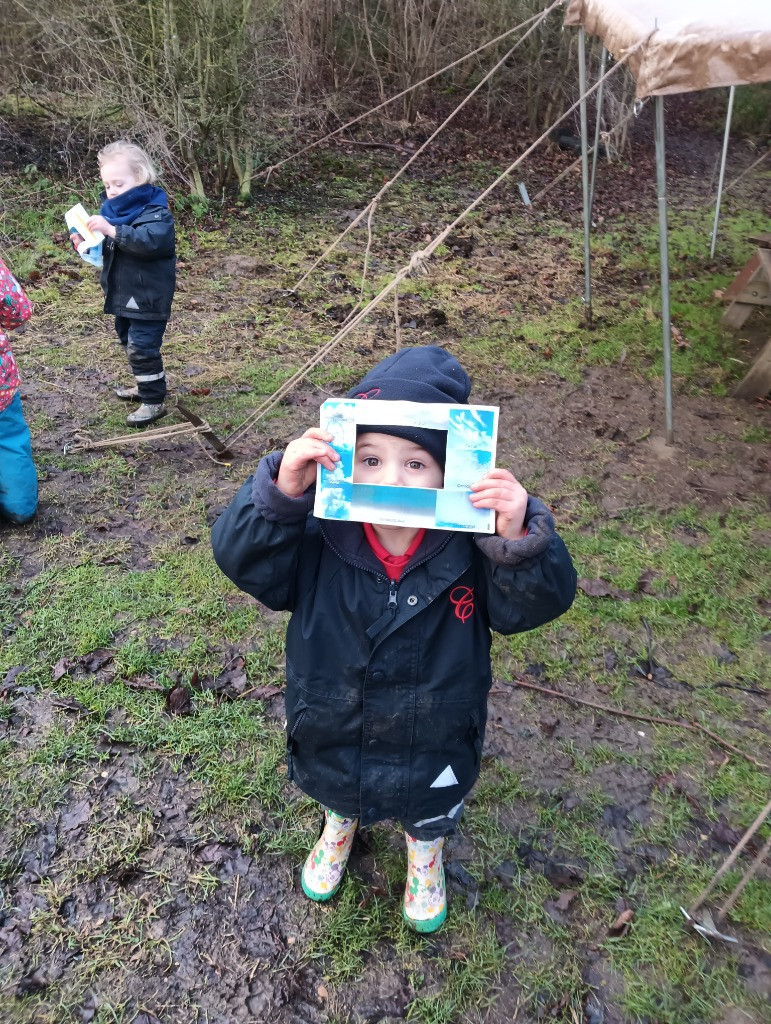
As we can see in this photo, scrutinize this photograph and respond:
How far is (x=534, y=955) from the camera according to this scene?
7.25ft

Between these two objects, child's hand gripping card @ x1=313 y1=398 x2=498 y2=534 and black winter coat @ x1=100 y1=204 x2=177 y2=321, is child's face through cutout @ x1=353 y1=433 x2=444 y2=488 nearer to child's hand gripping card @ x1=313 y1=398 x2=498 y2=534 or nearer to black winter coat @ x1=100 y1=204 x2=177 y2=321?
child's hand gripping card @ x1=313 y1=398 x2=498 y2=534

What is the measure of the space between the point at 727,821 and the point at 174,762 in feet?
6.75

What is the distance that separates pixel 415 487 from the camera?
1561 millimetres

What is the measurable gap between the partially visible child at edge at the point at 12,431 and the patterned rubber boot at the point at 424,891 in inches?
109

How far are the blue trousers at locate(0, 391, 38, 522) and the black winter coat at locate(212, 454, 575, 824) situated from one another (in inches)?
97.7

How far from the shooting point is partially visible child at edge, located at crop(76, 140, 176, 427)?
4238mm

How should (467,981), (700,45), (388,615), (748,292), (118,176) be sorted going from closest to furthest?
(388,615) < (467,981) < (700,45) < (118,176) < (748,292)

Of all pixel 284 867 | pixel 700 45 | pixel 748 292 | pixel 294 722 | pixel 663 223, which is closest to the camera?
pixel 294 722

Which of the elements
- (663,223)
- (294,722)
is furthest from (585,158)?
(294,722)

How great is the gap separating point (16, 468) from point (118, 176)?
1.83 m

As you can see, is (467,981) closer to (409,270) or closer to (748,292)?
(409,270)

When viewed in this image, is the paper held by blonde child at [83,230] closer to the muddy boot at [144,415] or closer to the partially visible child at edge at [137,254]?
the partially visible child at edge at [137,254]

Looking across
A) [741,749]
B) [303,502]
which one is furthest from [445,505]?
[741,749]

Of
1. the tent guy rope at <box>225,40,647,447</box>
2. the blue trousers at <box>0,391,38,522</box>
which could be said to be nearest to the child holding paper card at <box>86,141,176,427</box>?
the tent guy rope at <box>225,40,647,447</box>
